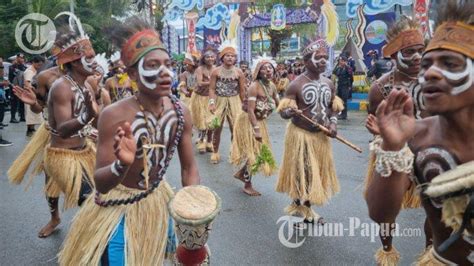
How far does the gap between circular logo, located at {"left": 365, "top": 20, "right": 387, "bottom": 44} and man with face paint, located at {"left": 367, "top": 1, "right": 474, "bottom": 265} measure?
15.5 meters

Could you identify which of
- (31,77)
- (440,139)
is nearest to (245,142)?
(440,139)

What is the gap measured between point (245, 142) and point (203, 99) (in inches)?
122

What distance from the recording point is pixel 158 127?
272cm

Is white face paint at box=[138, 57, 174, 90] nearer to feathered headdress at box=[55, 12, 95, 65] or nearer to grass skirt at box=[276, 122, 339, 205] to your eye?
feathered headdress at box=[55, 12, 95, 65]

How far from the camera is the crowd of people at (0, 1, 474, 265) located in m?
1.83

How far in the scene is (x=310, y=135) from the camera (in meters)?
5.07

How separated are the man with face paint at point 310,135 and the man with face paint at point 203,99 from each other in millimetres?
4269

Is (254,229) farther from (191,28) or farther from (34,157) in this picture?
(191,28)

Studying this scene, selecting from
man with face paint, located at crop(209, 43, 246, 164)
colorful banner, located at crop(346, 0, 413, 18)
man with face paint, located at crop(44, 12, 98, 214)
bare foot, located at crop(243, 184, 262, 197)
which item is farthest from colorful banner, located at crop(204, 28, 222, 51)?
man with face paint, located at crop(44, 12, 98, 214)

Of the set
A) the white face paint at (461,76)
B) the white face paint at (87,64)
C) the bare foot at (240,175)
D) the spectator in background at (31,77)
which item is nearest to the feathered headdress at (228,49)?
the bare foot at (240,175)

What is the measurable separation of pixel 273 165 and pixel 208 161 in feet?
7.71

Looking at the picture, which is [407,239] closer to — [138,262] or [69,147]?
[138,262]

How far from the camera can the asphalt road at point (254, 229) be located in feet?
13.9

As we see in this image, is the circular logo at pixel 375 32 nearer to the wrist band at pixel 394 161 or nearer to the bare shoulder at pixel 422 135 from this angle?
the bare shoulder at pixel 422 135
